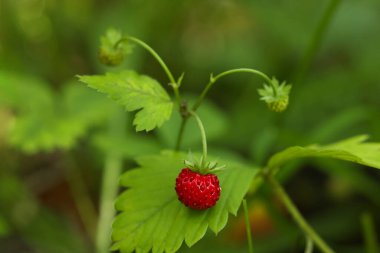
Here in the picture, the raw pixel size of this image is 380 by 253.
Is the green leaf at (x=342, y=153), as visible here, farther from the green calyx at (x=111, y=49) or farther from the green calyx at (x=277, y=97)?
the green calyx at (x=111, y=49)

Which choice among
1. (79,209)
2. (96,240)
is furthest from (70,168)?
Answer: (96,240)

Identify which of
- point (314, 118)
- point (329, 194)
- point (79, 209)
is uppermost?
point (314, 118)

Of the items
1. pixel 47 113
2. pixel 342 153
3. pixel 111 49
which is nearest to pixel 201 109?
pixel 47 113

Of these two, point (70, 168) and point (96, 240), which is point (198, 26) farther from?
A: point (96, 240)

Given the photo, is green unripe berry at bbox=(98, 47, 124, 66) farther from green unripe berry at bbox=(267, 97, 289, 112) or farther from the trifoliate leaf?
the trifoliate leaf

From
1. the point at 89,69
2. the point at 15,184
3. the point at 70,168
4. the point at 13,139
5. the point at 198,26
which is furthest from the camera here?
the point at 198,26
